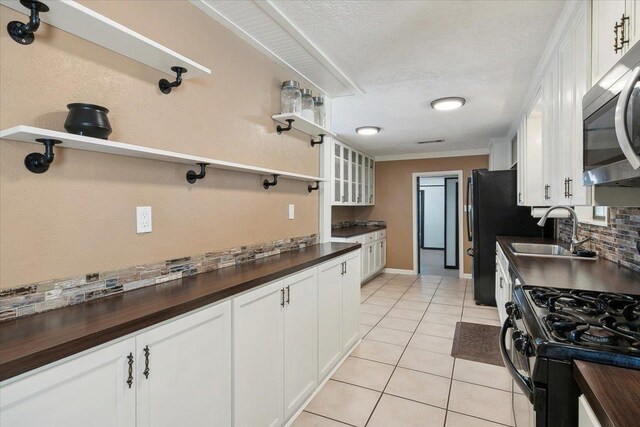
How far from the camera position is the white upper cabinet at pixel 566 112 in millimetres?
1671

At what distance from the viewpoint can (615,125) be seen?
0.88 metres

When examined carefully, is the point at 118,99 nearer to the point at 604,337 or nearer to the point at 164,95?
the point at 164,95

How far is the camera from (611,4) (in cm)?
136

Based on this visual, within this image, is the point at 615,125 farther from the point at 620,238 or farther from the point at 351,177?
the point at 351,177

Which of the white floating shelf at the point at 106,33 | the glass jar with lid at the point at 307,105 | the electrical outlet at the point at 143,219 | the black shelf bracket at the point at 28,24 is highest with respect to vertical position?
the glass jar with lid at the point at 307,105

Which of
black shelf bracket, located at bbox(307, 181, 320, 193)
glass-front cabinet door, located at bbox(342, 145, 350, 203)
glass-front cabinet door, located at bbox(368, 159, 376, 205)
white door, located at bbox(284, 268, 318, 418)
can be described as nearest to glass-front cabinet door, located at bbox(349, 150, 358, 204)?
glass-front cabinet door, located at bbox(342, 145, 350, 203)

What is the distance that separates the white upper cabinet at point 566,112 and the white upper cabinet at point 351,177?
269 centimetres

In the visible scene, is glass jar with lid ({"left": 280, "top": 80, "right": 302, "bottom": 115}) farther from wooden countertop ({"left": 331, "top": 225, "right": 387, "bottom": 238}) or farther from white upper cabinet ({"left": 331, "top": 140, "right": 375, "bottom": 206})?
wooden countertop ({"left": 331, "top": 225, "right": 387, "bottom": 238})

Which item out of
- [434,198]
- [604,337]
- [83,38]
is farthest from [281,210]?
[434,198]

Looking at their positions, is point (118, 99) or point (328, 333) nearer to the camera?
point (118, 99)

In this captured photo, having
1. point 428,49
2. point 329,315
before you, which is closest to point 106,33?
point 428,49

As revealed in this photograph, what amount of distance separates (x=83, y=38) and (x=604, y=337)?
2.04 metres

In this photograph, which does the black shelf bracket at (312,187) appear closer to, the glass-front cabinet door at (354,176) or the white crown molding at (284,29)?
the white crown molding at (284,29)

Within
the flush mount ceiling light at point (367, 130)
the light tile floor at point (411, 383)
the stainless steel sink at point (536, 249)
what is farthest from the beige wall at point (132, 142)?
the stainless steel sink at point (536, 249)
